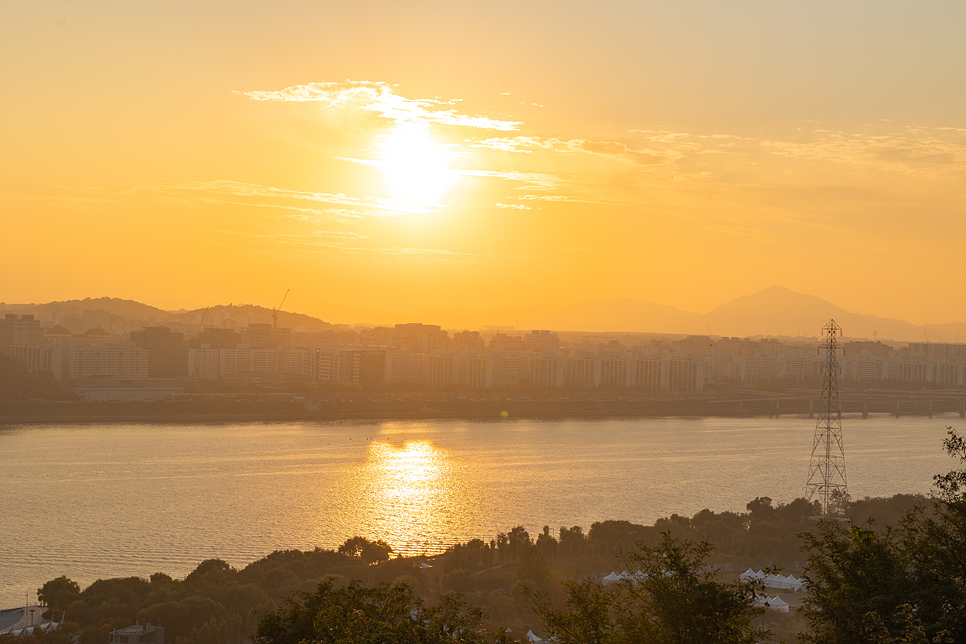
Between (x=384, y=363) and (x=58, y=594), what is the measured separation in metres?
20.0

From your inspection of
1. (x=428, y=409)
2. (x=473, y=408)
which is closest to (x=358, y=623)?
(x=428, y=409)

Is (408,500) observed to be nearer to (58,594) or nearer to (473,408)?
(58,594)

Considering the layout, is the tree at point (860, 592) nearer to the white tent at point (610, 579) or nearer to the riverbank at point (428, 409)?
the white tent at point (610, 579)

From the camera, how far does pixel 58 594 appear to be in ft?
16.2

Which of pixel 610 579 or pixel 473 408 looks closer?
pixel 610 579

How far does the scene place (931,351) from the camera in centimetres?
3606

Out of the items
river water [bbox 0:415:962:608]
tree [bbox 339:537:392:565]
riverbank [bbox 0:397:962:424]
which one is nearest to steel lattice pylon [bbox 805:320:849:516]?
river water [bbox 0:415:962:608]

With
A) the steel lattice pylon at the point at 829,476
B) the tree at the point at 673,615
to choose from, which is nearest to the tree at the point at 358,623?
the tree at the point at 673,615

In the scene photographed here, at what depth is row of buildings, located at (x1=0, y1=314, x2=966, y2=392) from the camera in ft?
79.0

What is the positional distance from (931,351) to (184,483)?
34347 millimetres

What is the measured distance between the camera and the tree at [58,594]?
4.86m

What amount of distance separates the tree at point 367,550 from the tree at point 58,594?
179cm

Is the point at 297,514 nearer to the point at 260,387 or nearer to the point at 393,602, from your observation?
the point at 393,602

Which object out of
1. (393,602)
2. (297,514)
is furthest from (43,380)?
(393,602)
